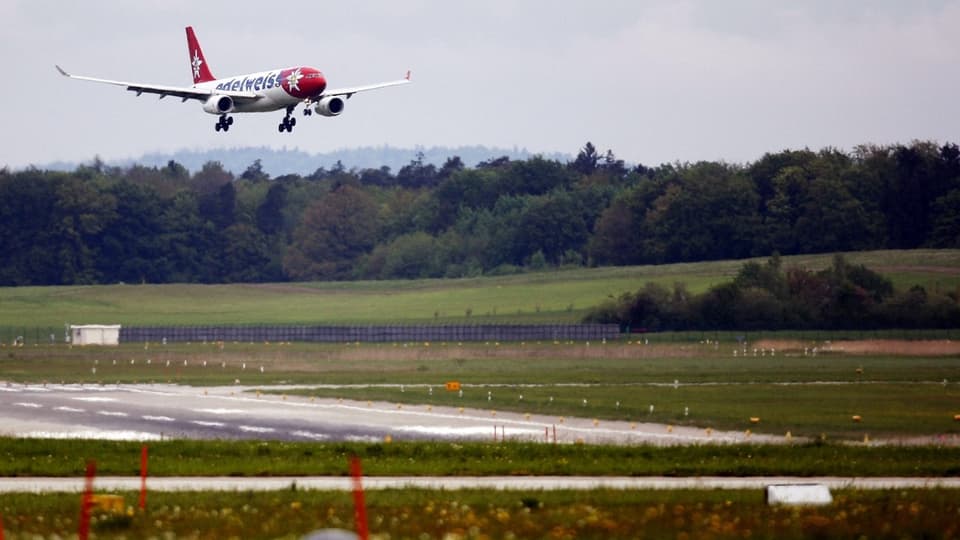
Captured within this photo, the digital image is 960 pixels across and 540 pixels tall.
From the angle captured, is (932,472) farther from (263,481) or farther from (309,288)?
(309,288)

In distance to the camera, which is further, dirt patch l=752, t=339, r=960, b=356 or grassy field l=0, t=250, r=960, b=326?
grassy field l=0, t=250, r=960, b=326

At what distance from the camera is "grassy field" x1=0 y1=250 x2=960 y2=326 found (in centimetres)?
13338

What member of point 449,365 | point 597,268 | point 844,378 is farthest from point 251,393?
point 597,268

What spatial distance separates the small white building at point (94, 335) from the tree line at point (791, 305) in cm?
3330

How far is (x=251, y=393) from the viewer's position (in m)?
69.5

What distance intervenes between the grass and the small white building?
71061 mm

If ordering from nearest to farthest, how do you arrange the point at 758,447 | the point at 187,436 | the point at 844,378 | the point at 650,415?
the point at 758,447 → the point at 187,436 → the point at 650,415 → the point at 844,378

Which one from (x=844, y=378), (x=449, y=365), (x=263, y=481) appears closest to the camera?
(x=263, y=481)

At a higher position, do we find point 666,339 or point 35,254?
point 35,254

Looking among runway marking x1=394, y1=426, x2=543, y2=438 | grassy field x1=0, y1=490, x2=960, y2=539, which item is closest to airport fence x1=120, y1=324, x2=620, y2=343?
runway marking x1=394, y1=426, x2=543, y2=438

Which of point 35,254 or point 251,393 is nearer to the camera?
point 251,393

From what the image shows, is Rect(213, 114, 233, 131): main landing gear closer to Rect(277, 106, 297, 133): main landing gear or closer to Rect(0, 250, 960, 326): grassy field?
Rect(277, 106, 297, 133): main landing gear

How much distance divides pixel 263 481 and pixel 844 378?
133ft

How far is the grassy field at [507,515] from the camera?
980 inches
